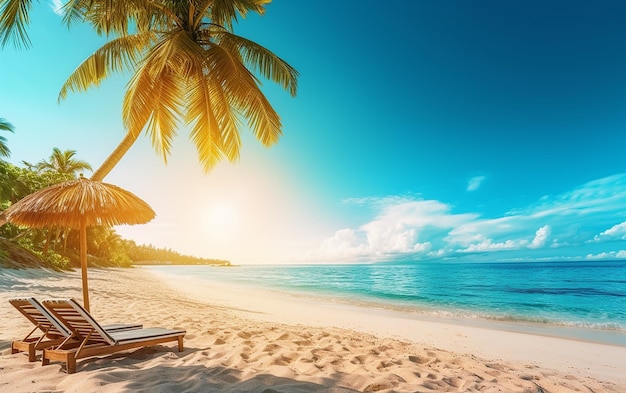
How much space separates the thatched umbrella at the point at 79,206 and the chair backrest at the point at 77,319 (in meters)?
1.22

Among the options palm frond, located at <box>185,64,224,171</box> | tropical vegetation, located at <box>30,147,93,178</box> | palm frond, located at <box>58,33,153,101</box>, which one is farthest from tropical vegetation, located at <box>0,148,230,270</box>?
palm frond, located at <box>185,64,224,171</box>

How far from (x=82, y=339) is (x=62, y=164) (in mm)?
30593

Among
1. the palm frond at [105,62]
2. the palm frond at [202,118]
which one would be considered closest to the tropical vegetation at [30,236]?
the palm frond at [105,62]

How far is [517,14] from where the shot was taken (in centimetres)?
1519

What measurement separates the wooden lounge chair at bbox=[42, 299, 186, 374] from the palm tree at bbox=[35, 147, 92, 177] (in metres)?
29.9

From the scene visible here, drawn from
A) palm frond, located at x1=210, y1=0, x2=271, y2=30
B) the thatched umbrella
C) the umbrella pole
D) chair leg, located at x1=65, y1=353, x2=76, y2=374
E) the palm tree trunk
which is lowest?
chair leg, located at x1=65, y1=353, x2=76, y2=374

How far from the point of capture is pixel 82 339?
400 centimetres

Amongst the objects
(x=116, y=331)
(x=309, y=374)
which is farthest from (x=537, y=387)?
(x=116, y=331)

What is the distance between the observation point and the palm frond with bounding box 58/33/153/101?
8242 millimetres

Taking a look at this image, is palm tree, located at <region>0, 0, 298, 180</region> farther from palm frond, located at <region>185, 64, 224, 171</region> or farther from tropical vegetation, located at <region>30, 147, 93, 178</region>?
tropical vegetation, located at <region>30, 147, 93, 178</region>

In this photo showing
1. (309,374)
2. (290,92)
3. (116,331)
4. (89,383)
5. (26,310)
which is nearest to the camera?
(89,383)

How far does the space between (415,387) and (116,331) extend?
3.58 meters

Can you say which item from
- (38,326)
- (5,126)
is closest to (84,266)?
(38,326)

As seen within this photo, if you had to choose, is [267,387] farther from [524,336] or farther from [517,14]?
[517,14]
